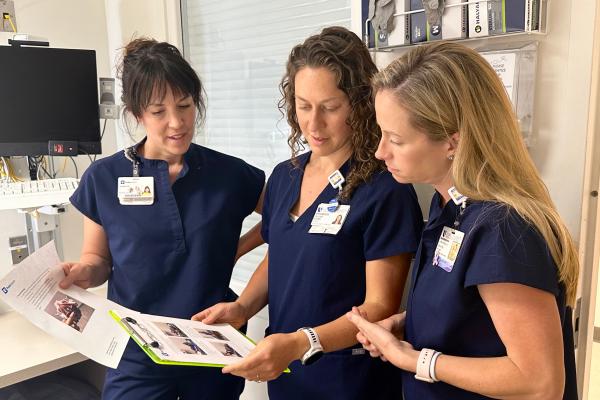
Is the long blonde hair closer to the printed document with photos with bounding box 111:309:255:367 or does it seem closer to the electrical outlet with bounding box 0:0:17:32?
the printed document with photos with bounding box 111:309:255:367

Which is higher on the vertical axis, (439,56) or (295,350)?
(439,56)

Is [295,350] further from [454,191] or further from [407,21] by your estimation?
[407,21]

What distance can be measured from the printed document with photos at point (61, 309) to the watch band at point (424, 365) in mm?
754

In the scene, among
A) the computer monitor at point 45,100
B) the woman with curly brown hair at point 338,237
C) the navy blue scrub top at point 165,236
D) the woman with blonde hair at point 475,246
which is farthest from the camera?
the computer monitor at point 45,100

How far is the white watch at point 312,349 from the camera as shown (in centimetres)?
116

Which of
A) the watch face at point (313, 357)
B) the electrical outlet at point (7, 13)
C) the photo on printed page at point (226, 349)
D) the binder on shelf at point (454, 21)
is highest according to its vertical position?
the electrical outlet at point (7, 13)

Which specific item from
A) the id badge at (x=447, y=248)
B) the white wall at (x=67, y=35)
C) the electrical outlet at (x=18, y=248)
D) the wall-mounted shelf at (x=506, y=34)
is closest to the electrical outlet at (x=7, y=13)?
the white wall at (x=67, y=35)

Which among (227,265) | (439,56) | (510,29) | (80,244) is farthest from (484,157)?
(80,244)

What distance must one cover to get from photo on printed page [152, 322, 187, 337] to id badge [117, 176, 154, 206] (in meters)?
0.37

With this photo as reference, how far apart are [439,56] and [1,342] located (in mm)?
1861

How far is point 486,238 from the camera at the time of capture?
2.98 ft

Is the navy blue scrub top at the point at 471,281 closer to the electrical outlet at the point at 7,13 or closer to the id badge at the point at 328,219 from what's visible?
the id badge at the point at 328,219

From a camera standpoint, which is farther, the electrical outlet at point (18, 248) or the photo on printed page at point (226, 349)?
the electrical outlet at point (18, 248)

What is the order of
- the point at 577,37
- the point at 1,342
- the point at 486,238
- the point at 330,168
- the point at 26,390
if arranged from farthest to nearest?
the point at 26,390 < the point at 1,342 < the point at 330,168 < the point at 577,37 < the point at 486,238
